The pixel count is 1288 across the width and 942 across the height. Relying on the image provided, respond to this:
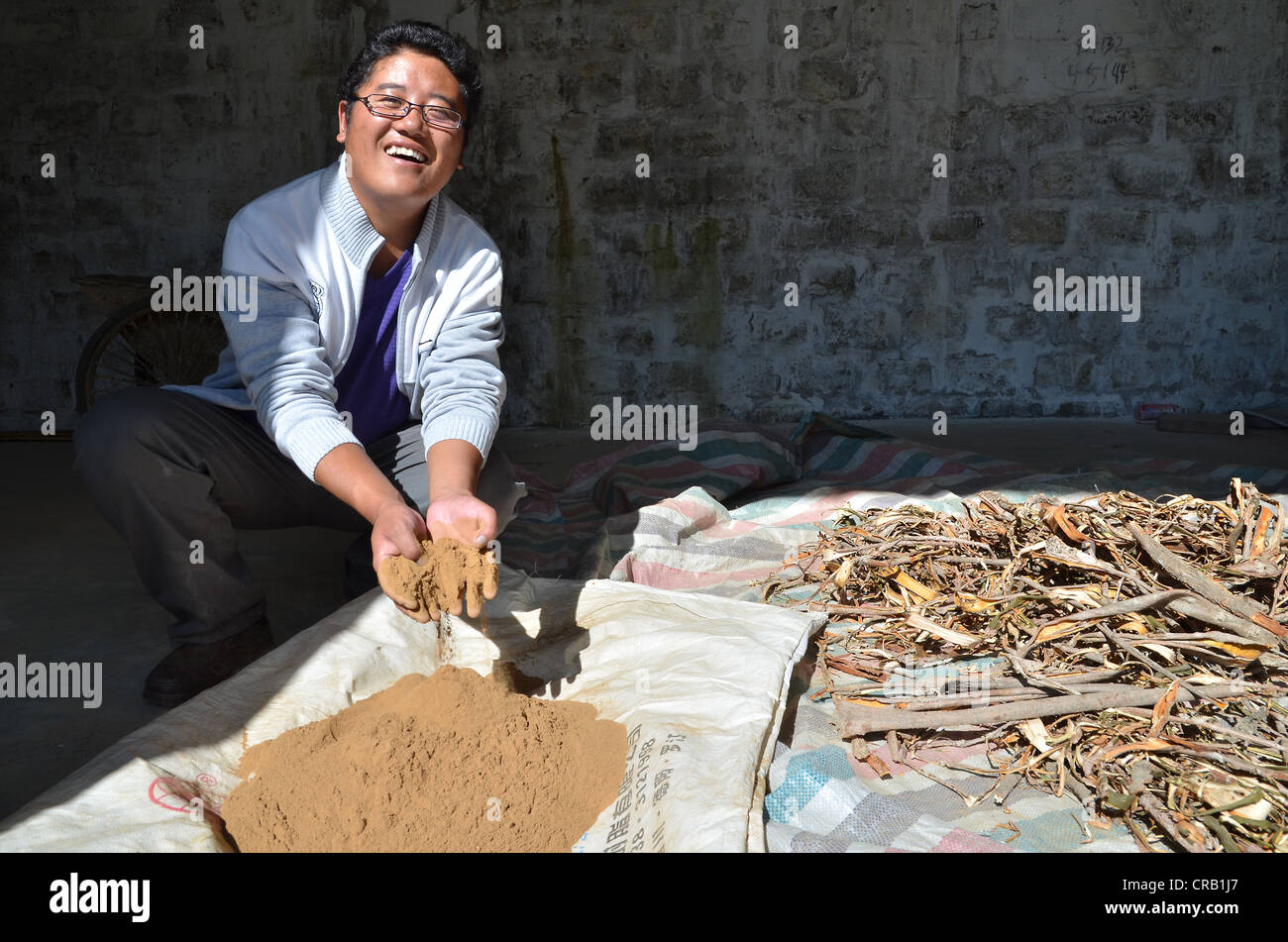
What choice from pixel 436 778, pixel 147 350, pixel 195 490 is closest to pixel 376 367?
pixel 195 490

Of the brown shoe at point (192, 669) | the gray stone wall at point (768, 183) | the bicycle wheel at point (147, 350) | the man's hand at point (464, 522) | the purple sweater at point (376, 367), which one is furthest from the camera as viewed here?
the gray stone wall at point (768, 183)

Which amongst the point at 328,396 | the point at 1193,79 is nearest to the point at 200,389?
the point at 328,396

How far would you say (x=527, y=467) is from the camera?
12.8ft

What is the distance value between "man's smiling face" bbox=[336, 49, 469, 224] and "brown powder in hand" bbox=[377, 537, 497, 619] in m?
0.73

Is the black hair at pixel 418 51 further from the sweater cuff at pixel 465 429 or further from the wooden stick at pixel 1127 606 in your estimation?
the wooden stick at pixel 1127 606

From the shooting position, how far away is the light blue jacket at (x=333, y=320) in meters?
1.86

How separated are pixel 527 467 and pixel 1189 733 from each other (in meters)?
2.72

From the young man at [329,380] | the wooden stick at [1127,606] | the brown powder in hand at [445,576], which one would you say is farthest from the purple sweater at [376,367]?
the wooden stick at [1127,606]

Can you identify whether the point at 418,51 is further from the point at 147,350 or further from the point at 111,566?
the point at 147,350

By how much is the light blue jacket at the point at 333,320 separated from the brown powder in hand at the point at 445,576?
31 centimetres

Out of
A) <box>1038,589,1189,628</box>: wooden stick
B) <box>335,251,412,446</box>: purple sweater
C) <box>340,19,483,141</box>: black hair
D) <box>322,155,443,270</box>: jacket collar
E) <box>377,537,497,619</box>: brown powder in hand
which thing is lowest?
<box>1038,589,1189,628</box>: wooden stick

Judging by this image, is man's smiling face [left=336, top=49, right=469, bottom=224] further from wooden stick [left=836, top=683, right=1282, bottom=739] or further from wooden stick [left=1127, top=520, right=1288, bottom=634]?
wooden stick [left=1127, top=520, right=1288, bottom=634]

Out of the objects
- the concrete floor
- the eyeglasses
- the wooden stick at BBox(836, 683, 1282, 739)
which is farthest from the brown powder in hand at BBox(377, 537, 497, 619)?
the eyeglasses

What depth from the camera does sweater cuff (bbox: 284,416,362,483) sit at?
5.79ft
